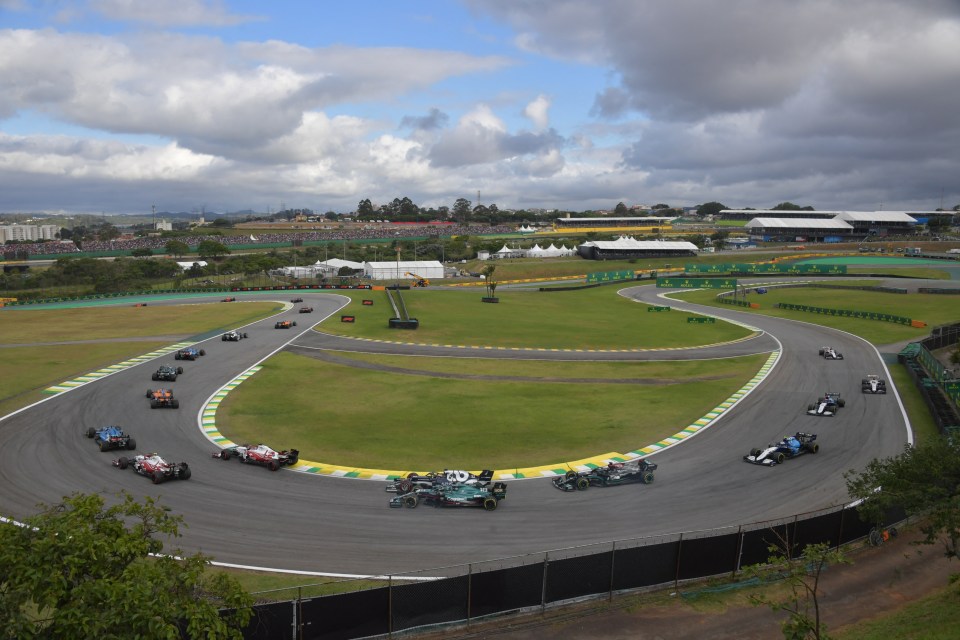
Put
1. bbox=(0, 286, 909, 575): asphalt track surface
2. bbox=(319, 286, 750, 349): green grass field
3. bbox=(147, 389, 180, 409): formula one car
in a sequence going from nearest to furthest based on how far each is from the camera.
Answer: bbox=(0, 286, 909, 575): asphalt track surface
bbox=(147, 389, 180, 409): formula one car
bbox=(319, 286, 750, 349): green grass field

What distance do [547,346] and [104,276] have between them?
9740cm

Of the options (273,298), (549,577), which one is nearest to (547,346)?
(549,577)

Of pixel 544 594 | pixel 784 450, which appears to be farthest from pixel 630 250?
pixel 544 594

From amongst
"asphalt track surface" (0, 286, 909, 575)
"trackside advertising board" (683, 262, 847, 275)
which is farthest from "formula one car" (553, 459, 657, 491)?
"trackside advertising board" (683, 262, 847, 275)

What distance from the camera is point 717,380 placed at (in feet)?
170

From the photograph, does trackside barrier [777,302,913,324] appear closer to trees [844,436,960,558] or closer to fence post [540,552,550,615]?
trees [844,436,960,558]

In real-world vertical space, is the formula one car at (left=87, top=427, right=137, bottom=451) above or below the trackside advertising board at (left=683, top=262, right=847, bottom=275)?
below

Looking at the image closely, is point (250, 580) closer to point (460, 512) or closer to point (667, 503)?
point (460, 512)

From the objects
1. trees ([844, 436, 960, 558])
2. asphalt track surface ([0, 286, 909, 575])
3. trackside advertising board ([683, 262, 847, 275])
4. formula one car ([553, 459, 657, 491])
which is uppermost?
trackside advertising board ([683, 262, 847, 275])

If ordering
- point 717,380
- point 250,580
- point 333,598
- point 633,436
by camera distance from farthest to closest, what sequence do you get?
point 717,380 → point 633,436 → point 250,580 → point 333,598

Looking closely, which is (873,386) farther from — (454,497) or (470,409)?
(454,497)

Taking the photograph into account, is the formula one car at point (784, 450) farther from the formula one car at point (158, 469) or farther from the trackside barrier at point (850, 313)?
the trackside barrier at point (850, 313)

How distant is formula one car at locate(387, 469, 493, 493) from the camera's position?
27297 millimetres

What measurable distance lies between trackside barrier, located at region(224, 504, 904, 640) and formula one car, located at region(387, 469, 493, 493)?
238 inches
